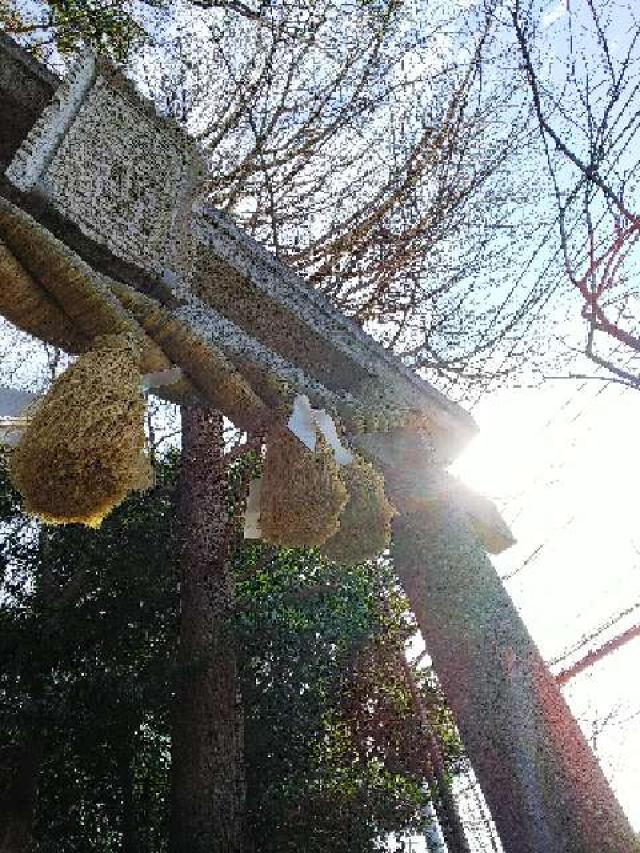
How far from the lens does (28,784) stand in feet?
16.8

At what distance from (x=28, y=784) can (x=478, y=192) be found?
5.96m

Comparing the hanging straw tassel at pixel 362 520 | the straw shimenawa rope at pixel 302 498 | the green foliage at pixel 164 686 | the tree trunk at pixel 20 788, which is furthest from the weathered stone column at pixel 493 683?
the tree trunk at pixel 20 788

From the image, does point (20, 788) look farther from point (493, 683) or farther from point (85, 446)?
point (85, 446)

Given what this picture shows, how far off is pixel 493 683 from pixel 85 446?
848mm

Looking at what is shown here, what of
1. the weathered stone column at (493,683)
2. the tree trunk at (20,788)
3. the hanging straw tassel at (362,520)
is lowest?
the weathered stone column at (493,683)

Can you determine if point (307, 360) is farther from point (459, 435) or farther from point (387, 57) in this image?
point (387, 57)

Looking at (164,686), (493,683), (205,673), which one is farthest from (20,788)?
(493,683)

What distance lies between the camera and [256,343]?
125 centimetres

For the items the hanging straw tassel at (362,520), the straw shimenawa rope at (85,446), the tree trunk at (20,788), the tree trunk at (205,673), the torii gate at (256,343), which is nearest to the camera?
the straw shimenawa rope at (85,446)

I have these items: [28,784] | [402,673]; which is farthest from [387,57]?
[28,784]

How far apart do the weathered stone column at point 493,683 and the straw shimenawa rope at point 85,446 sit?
0.68m

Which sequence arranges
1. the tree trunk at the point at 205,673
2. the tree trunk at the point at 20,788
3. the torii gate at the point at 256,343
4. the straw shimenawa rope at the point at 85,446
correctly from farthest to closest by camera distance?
the tree trunk at the point at 20,788 → the tree trunk at the point at 205,673 → the torii gate at the point at 256,343 → the straw shimenawa rope at the point at 85,446

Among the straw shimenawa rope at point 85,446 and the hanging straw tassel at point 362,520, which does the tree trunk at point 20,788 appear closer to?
the hanging straw tassel at point 362,520

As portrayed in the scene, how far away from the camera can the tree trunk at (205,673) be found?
387 cm
